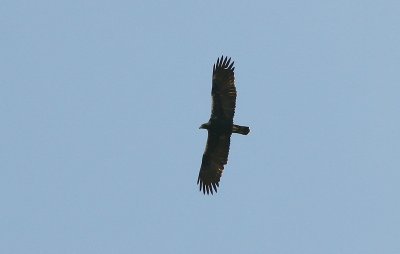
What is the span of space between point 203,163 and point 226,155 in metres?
1.18

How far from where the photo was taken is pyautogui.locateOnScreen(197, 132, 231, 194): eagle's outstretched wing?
56.0m

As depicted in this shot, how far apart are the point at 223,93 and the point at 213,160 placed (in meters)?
3.65

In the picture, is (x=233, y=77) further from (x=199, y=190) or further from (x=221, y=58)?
(x=199, y=190)

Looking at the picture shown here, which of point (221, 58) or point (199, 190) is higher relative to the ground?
point (221, 58)

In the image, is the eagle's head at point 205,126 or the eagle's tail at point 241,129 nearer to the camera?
the eagle's tail at point 241,129

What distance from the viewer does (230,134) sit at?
55.7 metres

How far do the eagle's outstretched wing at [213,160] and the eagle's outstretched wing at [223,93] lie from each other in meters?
1.19

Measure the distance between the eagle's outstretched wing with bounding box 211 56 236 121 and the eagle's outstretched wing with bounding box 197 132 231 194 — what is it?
3.92 feet

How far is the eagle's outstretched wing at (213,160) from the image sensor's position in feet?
184

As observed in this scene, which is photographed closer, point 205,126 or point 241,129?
point 241,129

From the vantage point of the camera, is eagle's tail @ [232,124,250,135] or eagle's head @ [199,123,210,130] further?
eagle's head @ [199,123,210,130]

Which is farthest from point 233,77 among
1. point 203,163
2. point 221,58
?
point 203,163

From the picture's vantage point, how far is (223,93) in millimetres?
54844

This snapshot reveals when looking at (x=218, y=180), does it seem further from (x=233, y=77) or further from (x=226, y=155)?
(x=233, y=77)
